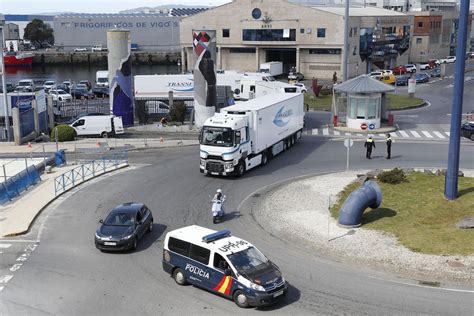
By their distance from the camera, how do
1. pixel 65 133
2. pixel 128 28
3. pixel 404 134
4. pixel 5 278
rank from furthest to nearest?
1. pixel 128 28
2. pixel 404 134
3. pixel 65 133
4. pixel 5 278

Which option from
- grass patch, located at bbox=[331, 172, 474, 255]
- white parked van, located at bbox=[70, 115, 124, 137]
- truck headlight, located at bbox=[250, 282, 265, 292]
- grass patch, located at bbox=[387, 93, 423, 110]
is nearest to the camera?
truck headlight, located at bbox=[250, 282, 265, 292]

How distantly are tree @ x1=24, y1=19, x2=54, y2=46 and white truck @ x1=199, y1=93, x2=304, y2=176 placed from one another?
14016cm

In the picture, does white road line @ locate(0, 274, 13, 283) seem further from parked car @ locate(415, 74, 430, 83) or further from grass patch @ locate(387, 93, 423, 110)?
parked car @ locate(415, 74, 430, 83)

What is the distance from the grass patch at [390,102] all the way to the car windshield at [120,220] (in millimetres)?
38626

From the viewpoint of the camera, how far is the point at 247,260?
18.9 meters

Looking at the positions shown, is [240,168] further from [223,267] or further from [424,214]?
[223,267]

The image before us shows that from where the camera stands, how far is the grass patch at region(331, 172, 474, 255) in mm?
22828

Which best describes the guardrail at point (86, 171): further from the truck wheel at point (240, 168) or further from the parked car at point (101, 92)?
the parked car at point (101, 92)

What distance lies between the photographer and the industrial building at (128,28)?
137 meters

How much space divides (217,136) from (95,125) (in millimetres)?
17240

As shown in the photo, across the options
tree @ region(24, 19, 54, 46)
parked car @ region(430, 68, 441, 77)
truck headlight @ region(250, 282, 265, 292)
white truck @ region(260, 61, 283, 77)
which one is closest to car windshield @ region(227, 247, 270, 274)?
truck headlight @ region(250, 282, 265, 292)

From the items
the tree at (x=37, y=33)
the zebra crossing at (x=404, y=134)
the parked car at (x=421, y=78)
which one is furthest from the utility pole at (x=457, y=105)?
the tree at (x=37, y=33)

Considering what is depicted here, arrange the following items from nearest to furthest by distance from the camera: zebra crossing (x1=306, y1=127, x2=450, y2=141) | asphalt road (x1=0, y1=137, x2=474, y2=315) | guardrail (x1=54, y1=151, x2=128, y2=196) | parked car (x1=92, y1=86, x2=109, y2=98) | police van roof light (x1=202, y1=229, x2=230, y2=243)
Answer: asphalt road (x1=0, y1=137, x2=474, y2=315), police van roof light (x1=202, y1=229, x2=230, y2=243), guardrail (x1=54, y1=151, x2=128, y2=196), zebra crossing (x1=306, y1=127, x2=450, y2=141), parked car (x1=92, y1=86, x2=109, y2=98)

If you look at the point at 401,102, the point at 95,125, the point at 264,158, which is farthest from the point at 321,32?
the point at 264,158
